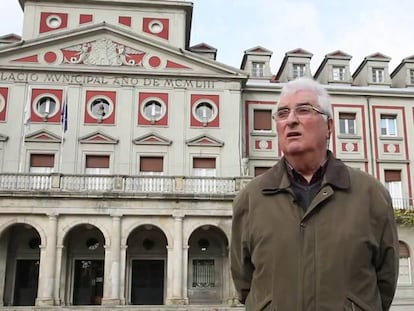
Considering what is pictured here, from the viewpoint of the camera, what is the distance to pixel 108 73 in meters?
27.2

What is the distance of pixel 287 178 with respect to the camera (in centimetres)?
266

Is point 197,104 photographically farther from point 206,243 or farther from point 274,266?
point 274,266

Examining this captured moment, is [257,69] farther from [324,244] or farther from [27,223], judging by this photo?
[324,244]

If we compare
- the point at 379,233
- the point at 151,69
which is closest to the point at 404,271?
the point at 151,69

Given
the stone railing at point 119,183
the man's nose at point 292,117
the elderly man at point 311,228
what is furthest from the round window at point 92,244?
the man's nose at point 292,117

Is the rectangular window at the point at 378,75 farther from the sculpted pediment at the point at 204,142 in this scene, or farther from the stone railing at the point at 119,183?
the stone railing at the point at 119,183

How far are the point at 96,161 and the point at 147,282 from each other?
21.5 feet

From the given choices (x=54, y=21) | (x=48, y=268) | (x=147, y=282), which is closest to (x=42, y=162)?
(x=48, y=268)

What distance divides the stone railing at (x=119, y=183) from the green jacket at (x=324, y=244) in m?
21.2

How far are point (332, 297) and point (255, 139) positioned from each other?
2631 cm

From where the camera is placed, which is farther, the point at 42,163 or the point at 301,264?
the point at 42,163

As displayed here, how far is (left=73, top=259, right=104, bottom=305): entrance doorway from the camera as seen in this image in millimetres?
25406

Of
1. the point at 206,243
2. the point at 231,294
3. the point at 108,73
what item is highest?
the point at 108,73

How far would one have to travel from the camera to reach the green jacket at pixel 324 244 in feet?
7.88
